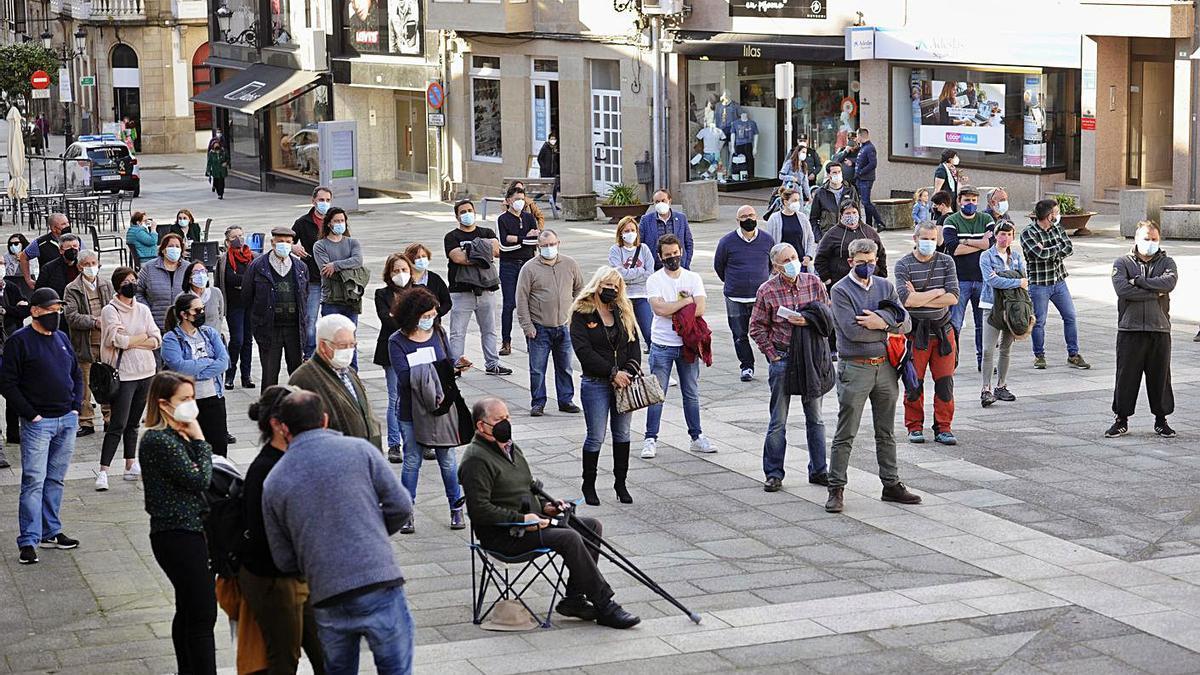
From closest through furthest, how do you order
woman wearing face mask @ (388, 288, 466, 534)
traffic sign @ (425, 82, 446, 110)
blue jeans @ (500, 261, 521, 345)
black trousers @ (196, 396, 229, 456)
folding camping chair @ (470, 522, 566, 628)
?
1. folding camping chair @ (470, 522, 566, 628)
2. woman wearing face mask @ (388, 288, 466, 534)
3. black trousers @ (196, 396, 229, 456)
4. blue jeans @ (500, 261, 521, 345)
5. traffic sign @ (425, 82, 446, 110)

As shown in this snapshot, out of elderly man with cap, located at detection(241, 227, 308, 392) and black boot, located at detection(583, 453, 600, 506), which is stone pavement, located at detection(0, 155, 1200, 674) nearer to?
black boot, located at detection(583, 453, 600, 506)

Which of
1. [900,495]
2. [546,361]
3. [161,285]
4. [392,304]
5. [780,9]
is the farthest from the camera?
[780,9]

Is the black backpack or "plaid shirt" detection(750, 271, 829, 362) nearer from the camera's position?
the black backpack

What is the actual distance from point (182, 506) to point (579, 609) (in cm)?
237

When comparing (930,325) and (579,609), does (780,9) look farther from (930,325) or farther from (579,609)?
(579,609)

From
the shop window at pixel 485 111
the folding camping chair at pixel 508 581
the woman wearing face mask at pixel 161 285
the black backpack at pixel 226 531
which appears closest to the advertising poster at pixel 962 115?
the shop window at pixel 485 111

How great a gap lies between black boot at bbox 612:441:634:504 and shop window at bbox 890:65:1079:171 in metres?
20.0

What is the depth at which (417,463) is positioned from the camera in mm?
11852

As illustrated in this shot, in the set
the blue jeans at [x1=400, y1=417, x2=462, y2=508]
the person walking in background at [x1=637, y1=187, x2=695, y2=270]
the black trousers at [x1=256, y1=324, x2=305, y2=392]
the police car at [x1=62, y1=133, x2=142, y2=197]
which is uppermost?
the police car at [x1=62, y1=133, x2=142, y2=197]

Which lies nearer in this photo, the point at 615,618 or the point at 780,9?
the point at 615,618

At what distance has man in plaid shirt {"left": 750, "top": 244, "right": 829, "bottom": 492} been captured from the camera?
12648mm

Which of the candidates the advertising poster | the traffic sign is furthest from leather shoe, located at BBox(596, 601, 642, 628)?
the traffic sign

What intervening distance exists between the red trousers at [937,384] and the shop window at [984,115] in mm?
17399

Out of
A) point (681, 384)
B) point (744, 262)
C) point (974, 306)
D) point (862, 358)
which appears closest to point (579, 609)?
point (862, 358)
